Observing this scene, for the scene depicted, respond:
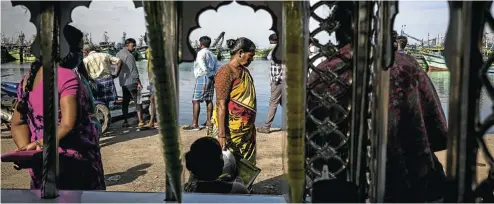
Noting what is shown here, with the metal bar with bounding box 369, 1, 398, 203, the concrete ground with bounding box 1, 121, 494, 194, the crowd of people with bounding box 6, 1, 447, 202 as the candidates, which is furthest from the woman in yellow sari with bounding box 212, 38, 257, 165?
the metal bar with bounding box 369, 1, 398, 203

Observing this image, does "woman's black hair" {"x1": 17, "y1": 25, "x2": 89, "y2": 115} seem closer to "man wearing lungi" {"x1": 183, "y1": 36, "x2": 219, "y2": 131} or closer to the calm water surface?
"man wearing lungi" {"x1": 183, "y1": 36, "x2": 219, "y2": 131}

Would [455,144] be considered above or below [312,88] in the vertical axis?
below

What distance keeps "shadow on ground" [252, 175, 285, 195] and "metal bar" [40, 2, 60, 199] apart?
2.97 m

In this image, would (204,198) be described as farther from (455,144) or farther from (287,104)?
(455,144)

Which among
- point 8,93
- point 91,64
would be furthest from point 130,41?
point 8,93

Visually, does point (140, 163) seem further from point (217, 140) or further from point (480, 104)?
point (480, 104)

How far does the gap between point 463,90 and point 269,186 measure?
350 cm

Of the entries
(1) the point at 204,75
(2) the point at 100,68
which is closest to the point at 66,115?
(1) the point at 204,75

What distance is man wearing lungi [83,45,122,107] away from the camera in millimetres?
6605

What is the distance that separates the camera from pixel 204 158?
206cm

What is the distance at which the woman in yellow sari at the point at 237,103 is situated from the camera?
3.79 metres

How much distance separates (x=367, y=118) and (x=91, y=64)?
5850mm

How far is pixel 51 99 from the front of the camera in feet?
4.97

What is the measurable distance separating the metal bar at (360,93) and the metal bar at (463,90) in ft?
0.74
